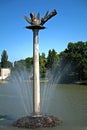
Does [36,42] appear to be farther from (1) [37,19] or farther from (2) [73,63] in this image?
(2) [73,63]

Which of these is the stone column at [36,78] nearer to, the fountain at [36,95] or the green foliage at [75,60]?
the fountain at [36,95]

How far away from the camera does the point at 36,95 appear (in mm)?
15258

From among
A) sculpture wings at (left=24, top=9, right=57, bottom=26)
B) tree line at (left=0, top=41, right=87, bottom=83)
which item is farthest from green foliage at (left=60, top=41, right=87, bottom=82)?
sculpture wings at (left=24, top=9, right=57, bottom=26)

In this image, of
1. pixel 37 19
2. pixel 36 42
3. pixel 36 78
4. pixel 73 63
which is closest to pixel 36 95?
pixel 36 78

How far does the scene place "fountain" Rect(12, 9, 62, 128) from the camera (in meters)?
14.9

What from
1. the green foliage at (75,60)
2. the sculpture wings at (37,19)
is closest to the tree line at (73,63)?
the green foliage at (75,60)

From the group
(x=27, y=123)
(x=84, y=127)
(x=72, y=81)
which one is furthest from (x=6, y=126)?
(x=72, y=81)

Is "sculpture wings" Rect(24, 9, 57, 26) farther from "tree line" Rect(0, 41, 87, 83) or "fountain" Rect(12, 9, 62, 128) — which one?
"tree line" Rect(0, 41, 87, 83)

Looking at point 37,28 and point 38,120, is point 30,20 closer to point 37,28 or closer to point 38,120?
point 37,28

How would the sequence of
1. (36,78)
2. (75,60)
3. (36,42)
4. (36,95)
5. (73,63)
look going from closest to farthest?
1. (36,95)
2. (36,78)
3. (36,42)
4. (75,60)
5. (73,63)

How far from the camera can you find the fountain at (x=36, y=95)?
1490cm

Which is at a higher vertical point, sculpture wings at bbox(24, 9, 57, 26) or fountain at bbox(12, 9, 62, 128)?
sculpture wings at bbox(24, 9, 57, 26)

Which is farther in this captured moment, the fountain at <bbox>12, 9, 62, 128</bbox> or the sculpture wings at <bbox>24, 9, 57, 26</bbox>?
the sculpture wings at <bbox>24, 9, 57, 26</bbox>

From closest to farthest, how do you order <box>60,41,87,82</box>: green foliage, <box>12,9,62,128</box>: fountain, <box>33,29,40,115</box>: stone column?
<box>12,9,62,128</box>: fountain
<box>33,29,40,115</box>: stone column
<box>60,41,87,82</box>: green foliage
